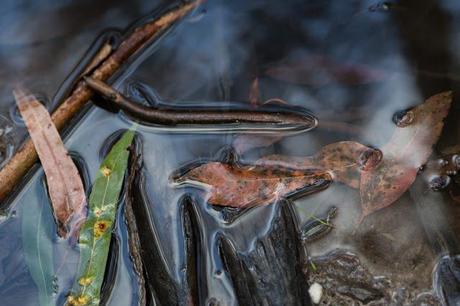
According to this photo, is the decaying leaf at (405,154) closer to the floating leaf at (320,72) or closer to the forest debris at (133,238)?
the floating leaf at (320,72)

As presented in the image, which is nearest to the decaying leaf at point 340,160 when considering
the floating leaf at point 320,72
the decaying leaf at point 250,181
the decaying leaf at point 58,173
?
the decaying leaf at point 250,181

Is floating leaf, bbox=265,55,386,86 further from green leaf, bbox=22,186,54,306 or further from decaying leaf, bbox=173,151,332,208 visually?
green leaf, bbox=22,186,54,306

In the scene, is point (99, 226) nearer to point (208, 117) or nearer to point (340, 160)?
point (208, 117)

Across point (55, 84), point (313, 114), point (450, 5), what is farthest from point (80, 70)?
point (450, 5)

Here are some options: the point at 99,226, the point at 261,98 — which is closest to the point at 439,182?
the point at 261,98

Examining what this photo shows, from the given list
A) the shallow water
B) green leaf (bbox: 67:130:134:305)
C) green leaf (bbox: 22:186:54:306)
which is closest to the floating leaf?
the shallow water

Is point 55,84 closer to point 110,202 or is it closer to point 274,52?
point 110,202
